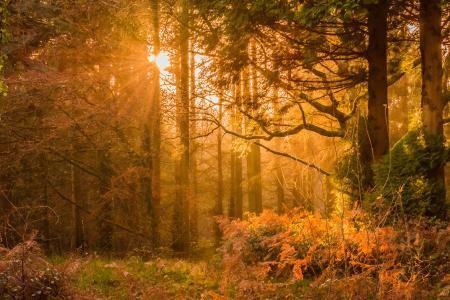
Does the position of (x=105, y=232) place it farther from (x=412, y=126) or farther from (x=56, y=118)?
(x=412, y=126)

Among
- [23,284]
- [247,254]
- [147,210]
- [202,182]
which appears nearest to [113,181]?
[147,210]

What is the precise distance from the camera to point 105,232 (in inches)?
629

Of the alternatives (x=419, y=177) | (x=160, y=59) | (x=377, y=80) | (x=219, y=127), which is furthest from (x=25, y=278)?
(x=160, y=59)

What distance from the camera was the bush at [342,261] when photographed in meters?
4.59

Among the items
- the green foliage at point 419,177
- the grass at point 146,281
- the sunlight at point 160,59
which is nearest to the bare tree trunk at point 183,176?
the sunlight at point 160,59

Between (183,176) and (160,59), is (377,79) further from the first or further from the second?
(183,176)

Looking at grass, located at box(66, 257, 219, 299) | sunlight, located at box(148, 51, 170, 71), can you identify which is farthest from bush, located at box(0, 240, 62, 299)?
sunlight, located at box(148, 51, 170, 71)

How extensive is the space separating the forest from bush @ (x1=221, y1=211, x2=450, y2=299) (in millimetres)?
43

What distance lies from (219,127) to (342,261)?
20.6ft

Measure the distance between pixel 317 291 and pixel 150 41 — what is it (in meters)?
9.75

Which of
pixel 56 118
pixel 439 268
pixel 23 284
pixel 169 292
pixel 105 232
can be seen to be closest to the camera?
pixel 23 284

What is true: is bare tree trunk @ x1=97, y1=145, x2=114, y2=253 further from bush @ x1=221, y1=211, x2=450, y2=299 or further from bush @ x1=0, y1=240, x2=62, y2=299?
bush @ x1=0, y1=240, x2=62, y2=299

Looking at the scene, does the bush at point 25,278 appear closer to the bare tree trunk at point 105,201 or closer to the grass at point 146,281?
the grass at point 146,281

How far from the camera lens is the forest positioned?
6.29m
